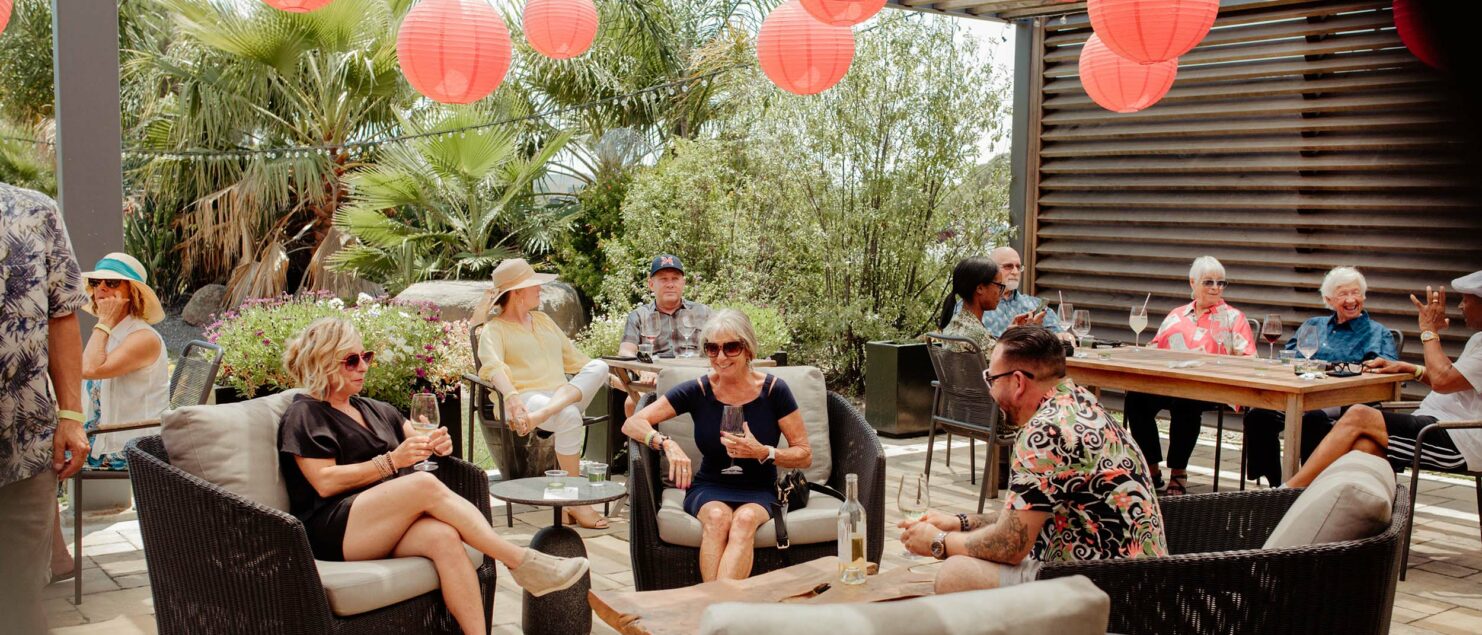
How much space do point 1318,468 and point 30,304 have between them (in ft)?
14.3

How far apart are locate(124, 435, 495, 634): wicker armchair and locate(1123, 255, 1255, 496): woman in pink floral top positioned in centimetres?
436

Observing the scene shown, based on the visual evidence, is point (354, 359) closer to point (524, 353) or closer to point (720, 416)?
point (720, 416)

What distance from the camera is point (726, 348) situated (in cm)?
409

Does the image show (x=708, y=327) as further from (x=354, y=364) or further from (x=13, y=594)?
(x=13, y=594)

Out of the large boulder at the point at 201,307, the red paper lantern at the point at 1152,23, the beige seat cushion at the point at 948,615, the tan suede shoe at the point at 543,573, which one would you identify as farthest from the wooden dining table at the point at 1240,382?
the large boulder at the point at 201,307

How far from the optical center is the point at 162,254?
539 inches

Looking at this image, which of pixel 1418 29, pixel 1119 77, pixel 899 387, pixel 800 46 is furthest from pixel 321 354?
pixel 1418 29

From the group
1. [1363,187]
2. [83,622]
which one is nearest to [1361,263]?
[1363,187]

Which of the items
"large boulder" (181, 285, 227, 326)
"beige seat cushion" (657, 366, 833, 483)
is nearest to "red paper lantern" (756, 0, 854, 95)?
"beige seat cushion" (657, 366, 833, 483)

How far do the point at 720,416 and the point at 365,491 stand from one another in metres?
1.22

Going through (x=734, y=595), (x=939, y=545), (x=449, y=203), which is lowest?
(x=734, y=595)

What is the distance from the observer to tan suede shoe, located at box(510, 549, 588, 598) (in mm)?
3568

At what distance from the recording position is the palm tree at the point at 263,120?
1170 cm

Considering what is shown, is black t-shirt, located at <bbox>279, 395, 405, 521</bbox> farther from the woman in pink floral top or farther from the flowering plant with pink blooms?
the woman in pink floral top
